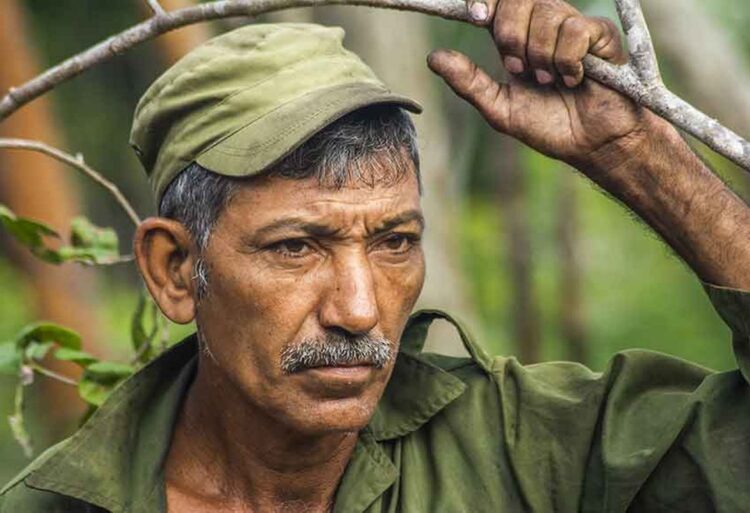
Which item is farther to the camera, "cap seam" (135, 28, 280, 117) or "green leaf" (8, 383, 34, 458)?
"green leaf" (8, 383, 34, 458)

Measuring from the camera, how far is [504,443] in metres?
3.29

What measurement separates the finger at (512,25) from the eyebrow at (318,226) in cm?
41

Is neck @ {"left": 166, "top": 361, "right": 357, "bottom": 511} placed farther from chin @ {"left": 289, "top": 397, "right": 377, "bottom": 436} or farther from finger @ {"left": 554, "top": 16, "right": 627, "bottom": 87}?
finger @ {"left": 554, "top": 16, "right": 627, "bottom": 87}

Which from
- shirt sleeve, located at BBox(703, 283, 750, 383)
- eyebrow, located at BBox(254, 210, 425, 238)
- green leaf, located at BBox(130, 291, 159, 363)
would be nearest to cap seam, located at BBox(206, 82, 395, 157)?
eyebrow, located at BBox(254, 210, 425, 238)

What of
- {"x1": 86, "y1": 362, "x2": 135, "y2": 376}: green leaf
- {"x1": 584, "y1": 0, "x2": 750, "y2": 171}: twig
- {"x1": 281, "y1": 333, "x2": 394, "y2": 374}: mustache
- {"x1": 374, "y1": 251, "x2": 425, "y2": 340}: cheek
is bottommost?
{"x1": 86, "y1": 362, "x2": 135, "y2": 376}: green leaf

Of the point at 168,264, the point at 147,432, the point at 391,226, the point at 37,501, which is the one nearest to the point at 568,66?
the point at 391,226

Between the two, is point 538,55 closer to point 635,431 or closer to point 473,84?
point 473,84

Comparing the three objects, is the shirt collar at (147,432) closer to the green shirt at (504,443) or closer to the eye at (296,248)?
the green shirt at (504,443)

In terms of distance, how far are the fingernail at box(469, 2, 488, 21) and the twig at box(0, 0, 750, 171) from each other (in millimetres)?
26

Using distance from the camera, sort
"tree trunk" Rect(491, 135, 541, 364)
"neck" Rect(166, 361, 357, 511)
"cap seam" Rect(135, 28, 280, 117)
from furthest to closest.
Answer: "tree trunk" Rect(491, 135, 541, 364) → "neck" Rect(166, 361, 357, 511) → "cap seam" Rect(135, 28, 280, 117)

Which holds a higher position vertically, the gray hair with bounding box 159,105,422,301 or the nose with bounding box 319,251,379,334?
the gray hair with bounding box 159,105,422,301

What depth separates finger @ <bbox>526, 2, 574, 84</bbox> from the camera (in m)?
2.91

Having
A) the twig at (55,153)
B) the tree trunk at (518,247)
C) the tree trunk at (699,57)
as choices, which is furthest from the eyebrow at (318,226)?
the tree trunk at (518,247)

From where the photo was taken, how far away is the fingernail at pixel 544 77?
9.86ft
